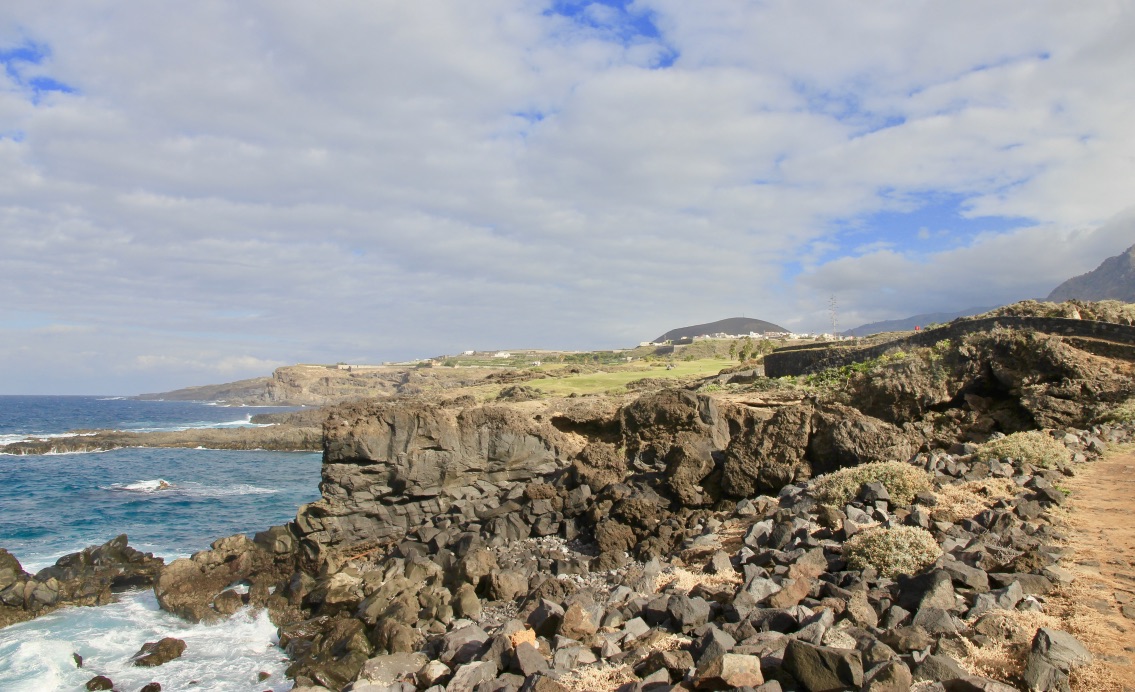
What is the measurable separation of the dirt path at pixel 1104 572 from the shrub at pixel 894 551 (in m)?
1.46

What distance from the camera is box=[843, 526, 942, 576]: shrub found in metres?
8.04

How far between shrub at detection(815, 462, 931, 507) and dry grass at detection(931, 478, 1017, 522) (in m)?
0.36

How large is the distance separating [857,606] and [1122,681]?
7.06ft

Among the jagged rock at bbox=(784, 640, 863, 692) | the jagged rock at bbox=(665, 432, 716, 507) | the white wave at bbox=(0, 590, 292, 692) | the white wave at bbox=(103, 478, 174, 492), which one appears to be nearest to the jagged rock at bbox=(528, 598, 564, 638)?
the jagged rock at bbox=(784, 640, 863, 692)

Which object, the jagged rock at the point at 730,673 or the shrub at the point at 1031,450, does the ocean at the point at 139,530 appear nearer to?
the jagged rock at the point at 730,673

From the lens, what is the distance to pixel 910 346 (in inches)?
900

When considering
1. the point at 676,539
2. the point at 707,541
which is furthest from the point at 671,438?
the point at 707,541

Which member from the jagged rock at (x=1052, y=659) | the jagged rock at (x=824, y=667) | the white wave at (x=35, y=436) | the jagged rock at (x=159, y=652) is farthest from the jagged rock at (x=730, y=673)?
the white wave at (x=35, y=436)

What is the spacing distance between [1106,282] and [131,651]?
112725mm

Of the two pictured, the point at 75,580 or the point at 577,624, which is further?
the point at 75,580

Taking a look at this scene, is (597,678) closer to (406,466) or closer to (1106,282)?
(406,466)

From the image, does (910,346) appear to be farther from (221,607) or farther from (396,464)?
(221,607)

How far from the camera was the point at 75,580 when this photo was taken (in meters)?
17.3

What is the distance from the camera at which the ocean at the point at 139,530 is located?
41.1 feet
